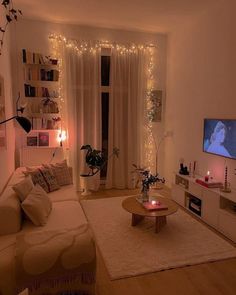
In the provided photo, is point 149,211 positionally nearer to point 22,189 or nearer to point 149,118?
point 22,189

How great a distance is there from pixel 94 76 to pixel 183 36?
1792mm

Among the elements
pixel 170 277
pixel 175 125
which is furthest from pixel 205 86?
pixel 170 277

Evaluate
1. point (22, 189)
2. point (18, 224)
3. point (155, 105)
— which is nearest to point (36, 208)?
point (18, 224)

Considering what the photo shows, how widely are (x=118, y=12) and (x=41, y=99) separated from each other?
201cm

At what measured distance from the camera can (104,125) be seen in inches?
200

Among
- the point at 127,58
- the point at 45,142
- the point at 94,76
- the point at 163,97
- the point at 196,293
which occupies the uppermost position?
the point at 127,58

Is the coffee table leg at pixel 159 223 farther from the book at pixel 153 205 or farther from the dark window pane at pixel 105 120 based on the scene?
the dark window pane at pixel 105 120

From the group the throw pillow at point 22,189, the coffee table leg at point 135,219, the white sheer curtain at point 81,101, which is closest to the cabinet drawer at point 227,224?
the coffee table leg at point 135,219

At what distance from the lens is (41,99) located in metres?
4.66

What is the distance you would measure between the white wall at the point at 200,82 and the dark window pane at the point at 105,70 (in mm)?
1263

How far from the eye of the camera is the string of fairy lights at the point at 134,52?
463 cm

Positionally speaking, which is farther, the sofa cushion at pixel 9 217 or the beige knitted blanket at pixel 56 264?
the sofa cushion at pixel 9 217

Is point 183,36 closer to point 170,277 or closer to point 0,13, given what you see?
point 0,13

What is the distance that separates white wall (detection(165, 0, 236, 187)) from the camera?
139 inches
